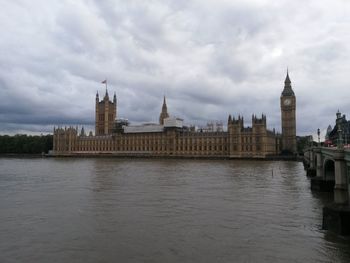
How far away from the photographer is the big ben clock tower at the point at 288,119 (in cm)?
12500

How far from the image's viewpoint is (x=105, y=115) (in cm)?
16962

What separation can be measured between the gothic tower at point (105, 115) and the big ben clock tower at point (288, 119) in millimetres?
78574

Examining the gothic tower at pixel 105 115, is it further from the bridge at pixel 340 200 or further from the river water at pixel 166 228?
the bridge at pixel 340 200

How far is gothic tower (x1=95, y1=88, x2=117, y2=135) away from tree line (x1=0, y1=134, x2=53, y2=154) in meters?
23.2

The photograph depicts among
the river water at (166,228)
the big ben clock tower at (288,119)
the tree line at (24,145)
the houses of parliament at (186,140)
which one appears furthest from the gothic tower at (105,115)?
the river water at (166,228)

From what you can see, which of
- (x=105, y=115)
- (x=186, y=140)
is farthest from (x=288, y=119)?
(x=105, y=115)

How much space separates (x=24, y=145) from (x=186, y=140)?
238 feet

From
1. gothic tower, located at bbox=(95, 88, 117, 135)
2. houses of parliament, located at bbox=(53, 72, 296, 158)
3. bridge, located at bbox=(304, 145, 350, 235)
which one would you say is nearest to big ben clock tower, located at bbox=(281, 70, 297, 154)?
houses of parliament, located at bbox=(53, 72, 296, 158)

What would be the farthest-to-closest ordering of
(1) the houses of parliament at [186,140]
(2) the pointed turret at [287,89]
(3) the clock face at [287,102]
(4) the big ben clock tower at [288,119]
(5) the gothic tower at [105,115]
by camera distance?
1. (5) the gothic tower at [105,115]
2. (2) the pointed turret at [287,89]
3. (3) the clock face at [287,102]
4. (4) the big ben clock tower at [288,119]
5. (1) the houses of parliament at [186,140]

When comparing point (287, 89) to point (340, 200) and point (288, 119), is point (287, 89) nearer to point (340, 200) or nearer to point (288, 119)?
point (288, 119)

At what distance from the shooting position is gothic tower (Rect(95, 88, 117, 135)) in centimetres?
16925

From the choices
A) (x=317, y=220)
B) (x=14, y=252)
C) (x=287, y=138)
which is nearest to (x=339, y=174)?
(x=317, y=220)

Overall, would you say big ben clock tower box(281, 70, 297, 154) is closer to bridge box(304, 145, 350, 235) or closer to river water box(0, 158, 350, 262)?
river water box(0, 158, 350, 262)

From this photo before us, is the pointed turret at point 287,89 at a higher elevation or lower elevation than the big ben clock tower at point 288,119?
higher
